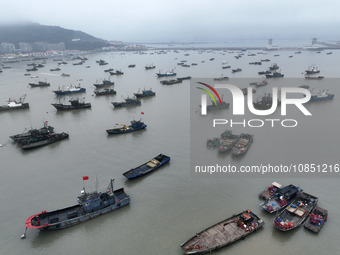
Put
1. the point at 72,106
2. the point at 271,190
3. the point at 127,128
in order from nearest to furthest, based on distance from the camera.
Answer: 1. the point at 271,190
2. the point at 127,128
3. the point at 72,106

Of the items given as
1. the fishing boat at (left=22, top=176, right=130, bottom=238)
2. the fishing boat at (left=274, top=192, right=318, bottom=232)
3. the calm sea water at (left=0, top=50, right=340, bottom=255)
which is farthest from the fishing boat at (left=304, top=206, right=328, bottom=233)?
the fishing boat at (left=22, top=176, right=130, bottom=238)

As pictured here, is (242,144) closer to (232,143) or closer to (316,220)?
(232,143)

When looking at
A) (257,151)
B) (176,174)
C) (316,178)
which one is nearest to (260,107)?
(257,151)

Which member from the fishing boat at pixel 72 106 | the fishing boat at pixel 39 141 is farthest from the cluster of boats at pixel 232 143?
the fishing boat at pixel 72 106

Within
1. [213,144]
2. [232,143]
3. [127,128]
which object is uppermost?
[127,128]

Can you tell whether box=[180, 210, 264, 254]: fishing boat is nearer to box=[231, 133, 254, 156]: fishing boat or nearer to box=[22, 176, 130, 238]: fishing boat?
box=[22, 176, 130, 238]: fishing boat

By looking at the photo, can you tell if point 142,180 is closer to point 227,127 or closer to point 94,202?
point 94,202

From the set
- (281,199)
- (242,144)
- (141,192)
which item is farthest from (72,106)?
(281,199)
